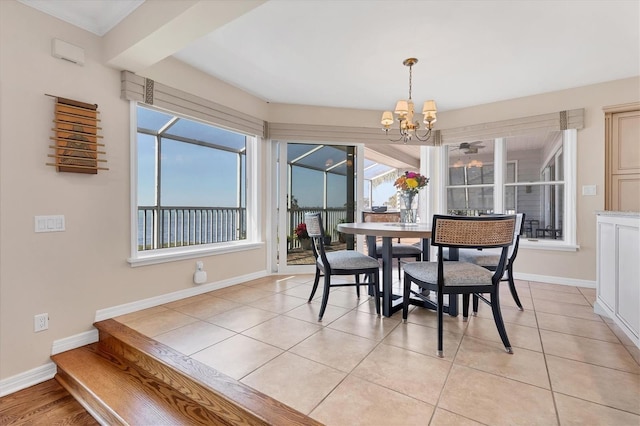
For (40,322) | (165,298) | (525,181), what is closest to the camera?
(40,322)

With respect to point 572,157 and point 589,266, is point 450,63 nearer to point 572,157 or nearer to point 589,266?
point 572,157

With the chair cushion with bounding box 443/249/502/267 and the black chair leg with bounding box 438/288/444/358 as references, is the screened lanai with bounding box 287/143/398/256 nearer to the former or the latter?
the chair cushion with bounding box 443/249/502/267

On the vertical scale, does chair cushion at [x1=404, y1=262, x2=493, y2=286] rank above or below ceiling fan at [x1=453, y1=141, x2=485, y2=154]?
below

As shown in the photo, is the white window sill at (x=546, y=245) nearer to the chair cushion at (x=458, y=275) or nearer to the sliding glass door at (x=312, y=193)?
the sliding glass door at (x=312, y=193)

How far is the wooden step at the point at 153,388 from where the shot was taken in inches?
54.5

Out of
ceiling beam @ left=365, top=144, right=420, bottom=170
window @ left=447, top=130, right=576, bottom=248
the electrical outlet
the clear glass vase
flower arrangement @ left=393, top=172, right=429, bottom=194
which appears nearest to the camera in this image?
the electrical outlet

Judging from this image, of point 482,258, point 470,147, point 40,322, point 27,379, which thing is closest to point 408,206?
point 482,258

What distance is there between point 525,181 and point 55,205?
196 inches

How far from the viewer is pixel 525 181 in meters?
3.99

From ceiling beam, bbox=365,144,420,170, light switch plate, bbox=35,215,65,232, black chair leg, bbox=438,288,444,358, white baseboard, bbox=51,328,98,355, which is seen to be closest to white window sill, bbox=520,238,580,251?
black chair leg, bbox=438,288,444,358

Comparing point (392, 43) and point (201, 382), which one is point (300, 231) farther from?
point (201, 382)

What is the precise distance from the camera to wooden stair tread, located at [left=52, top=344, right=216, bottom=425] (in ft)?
5.06

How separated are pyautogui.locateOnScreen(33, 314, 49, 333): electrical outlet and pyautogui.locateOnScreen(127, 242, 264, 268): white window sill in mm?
631

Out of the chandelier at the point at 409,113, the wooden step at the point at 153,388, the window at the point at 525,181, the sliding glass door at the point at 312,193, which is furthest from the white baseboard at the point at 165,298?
the window at the point at 525,181
